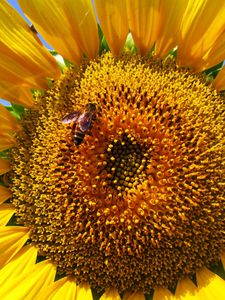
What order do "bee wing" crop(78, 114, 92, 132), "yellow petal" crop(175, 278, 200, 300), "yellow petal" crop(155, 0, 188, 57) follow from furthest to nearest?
1. "yellow petal" crop(175, 278, 200, 300)
2. "yellow petal" crop(155, 0, 188, 57)
3. "bee wing" crop(78, 114, 92, 132)

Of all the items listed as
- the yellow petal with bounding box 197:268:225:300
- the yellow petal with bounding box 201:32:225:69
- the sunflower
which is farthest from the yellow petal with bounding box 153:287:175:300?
the yellow petal with bounding box 201:32:225:69

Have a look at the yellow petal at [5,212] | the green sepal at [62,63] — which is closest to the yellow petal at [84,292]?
the yellow petal at [5,212]

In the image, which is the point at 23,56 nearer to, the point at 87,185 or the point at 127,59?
the point at 127,59

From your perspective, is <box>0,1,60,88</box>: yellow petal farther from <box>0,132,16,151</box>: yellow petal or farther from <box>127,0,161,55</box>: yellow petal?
<box>127,0,161,55</box>: yellow petal

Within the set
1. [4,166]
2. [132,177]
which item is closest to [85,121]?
[132,177]

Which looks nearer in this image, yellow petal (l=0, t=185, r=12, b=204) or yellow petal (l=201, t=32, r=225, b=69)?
yellow petal (l=201, t=32, r=225, b=69)

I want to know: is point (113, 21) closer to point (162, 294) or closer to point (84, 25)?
point (84, 25)

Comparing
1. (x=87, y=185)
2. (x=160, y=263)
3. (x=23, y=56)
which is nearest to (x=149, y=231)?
(x=160, y=263)

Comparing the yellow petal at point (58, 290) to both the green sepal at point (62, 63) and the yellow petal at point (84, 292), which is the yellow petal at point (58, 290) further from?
the green sepal at point (62, 63)
